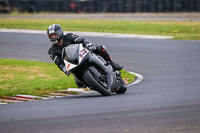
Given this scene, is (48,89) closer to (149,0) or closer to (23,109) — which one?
(23,109)

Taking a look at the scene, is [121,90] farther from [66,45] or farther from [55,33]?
[55,33]

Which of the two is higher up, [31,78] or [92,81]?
[92,81]

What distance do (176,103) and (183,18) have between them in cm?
2746

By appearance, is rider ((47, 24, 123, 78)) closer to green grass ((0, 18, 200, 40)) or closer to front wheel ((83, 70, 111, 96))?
front wheel ((83, 70, 111, 96))

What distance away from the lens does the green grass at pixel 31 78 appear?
11266 millimetres

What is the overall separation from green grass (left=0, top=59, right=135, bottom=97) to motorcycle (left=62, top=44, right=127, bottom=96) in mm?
1410

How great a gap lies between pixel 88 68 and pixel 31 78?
4180 mm

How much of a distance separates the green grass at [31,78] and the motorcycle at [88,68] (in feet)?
4.63

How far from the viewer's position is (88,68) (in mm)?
9648

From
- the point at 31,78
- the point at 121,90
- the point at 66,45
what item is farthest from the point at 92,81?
the point at 31,78

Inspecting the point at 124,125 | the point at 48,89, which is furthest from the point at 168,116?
the point at 48,89

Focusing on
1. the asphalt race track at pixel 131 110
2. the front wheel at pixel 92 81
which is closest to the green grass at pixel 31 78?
the asphalt race track at pixel 131 110

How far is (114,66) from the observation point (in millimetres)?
10539

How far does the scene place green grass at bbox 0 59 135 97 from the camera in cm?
1127
